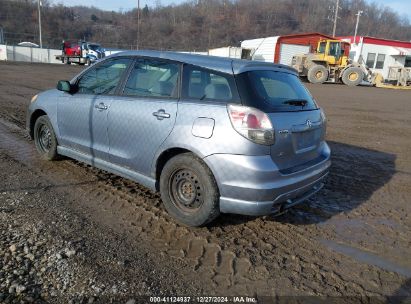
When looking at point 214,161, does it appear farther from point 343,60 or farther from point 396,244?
point 343,60

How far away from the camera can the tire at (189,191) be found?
3553 mm

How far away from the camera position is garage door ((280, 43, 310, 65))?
130 feet

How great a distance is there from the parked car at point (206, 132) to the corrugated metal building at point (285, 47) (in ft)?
118

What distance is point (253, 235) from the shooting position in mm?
3729

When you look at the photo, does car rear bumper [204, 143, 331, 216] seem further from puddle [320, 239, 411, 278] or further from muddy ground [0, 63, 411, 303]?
puddle [320, 239, 411, 278]

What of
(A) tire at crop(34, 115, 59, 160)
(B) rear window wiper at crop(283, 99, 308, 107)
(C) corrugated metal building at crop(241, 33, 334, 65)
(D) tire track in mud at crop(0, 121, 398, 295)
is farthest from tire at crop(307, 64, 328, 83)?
(D) tire track in mud at crop(0, 121, 398, 295)

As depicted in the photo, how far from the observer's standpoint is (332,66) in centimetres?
2992

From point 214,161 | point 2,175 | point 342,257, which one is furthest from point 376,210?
point 2,175

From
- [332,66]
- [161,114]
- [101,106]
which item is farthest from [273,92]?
[332,66]

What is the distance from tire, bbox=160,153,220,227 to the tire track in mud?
0.15 meters

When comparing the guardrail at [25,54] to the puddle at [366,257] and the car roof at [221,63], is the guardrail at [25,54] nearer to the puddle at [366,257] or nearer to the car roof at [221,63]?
the car roof at [221,63]

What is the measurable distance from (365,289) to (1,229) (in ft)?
10.9

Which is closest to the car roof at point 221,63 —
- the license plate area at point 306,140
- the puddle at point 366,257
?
the license plate area at point 306,140

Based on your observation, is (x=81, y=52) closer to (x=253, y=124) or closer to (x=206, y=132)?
(x=206, y=132)
